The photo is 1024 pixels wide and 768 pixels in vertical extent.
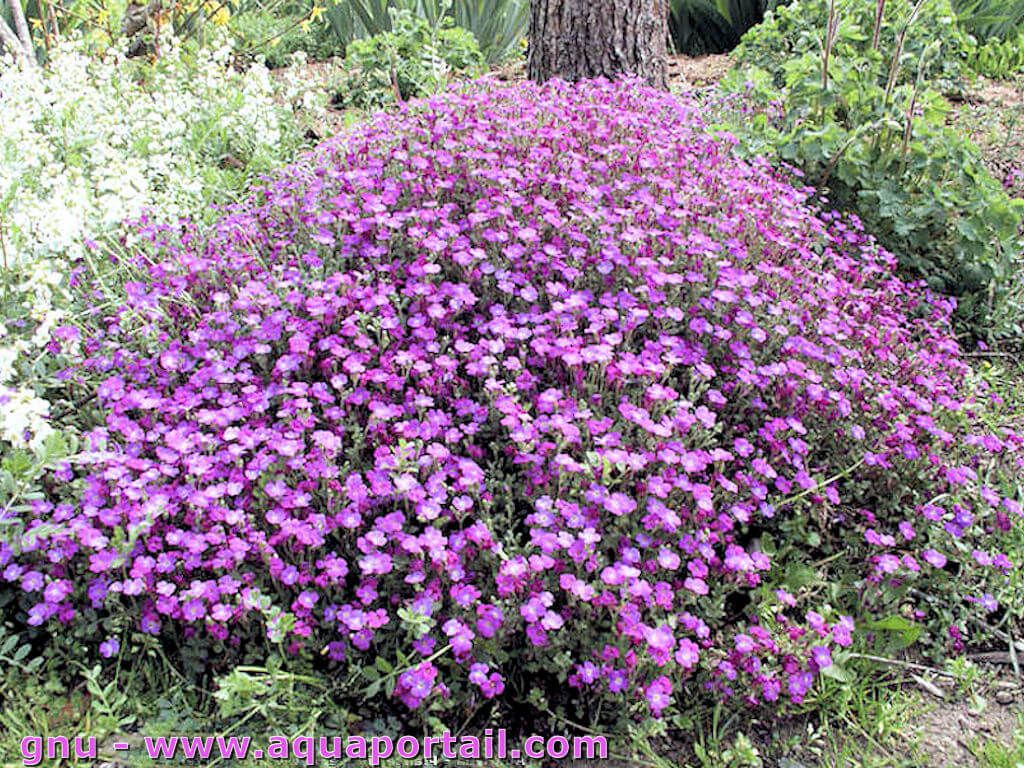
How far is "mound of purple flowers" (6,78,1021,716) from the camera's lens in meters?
2.11

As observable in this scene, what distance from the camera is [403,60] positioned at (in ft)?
18.3

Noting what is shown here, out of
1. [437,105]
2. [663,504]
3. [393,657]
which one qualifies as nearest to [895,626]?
[663,504]

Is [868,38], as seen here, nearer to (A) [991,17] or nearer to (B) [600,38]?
(B) [600,38]

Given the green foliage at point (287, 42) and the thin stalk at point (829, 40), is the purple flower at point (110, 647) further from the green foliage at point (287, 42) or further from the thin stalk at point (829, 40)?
the green foliage at point (287, 42)

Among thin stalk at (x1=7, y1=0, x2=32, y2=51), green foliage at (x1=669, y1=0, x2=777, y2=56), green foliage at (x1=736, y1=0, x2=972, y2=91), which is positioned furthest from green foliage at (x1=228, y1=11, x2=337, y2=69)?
green foliage at (x1=736, y1=0, x2=972, y2=91)

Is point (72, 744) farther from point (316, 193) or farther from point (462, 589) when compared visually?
point (316, 193)

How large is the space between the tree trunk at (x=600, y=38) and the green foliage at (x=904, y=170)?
851 mm

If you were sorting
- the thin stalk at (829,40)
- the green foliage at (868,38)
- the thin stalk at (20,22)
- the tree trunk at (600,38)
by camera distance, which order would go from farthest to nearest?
the thin stalk at (20,22), the tree trunk at (600,38), the green foliage at (868,38), the thin stalk at (829,40)

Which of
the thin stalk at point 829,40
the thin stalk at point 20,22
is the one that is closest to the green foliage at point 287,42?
the thin stalk at point 20,22

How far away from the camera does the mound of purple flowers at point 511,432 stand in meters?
2.11

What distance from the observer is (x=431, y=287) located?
105 inches

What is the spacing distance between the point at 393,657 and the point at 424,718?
0.17m

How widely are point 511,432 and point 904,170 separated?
8.80ft

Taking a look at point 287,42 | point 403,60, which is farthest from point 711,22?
point 287,42
